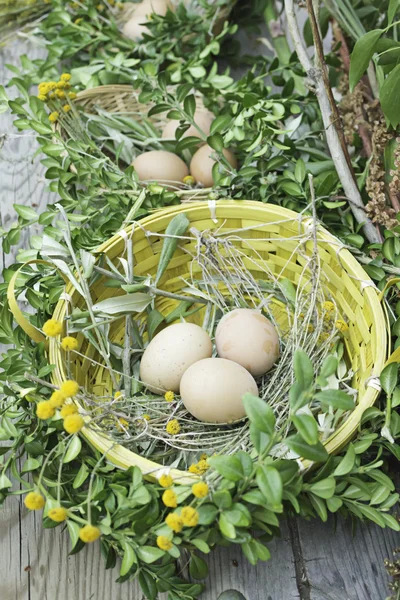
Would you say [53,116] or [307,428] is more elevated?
[53,116]

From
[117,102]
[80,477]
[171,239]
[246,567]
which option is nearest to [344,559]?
[246,567]

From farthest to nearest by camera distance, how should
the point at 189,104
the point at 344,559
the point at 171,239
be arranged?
the point at 189,104, the point at 171,239, the point at 344,559

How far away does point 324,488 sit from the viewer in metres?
0.65

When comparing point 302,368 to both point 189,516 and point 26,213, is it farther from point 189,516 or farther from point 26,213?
point 26,213

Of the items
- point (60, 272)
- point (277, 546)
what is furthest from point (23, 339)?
point (277, 546)

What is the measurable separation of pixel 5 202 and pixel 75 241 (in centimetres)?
36

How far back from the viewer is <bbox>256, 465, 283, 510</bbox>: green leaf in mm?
571

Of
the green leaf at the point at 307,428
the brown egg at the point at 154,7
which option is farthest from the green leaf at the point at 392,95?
the brown egg at the point at 154,7

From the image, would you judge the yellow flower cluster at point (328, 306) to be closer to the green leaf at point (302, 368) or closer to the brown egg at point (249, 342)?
the brown egg at point (249, 342)

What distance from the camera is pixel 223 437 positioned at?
0.77 metres

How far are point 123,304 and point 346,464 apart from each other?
0.35m

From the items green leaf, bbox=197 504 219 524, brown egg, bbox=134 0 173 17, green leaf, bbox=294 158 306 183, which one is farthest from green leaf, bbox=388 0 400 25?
brown egg, bbox=134 0 173 17

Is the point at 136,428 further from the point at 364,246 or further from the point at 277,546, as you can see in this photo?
the point at 364,246

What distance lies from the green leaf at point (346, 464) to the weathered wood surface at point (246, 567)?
0.18 m
